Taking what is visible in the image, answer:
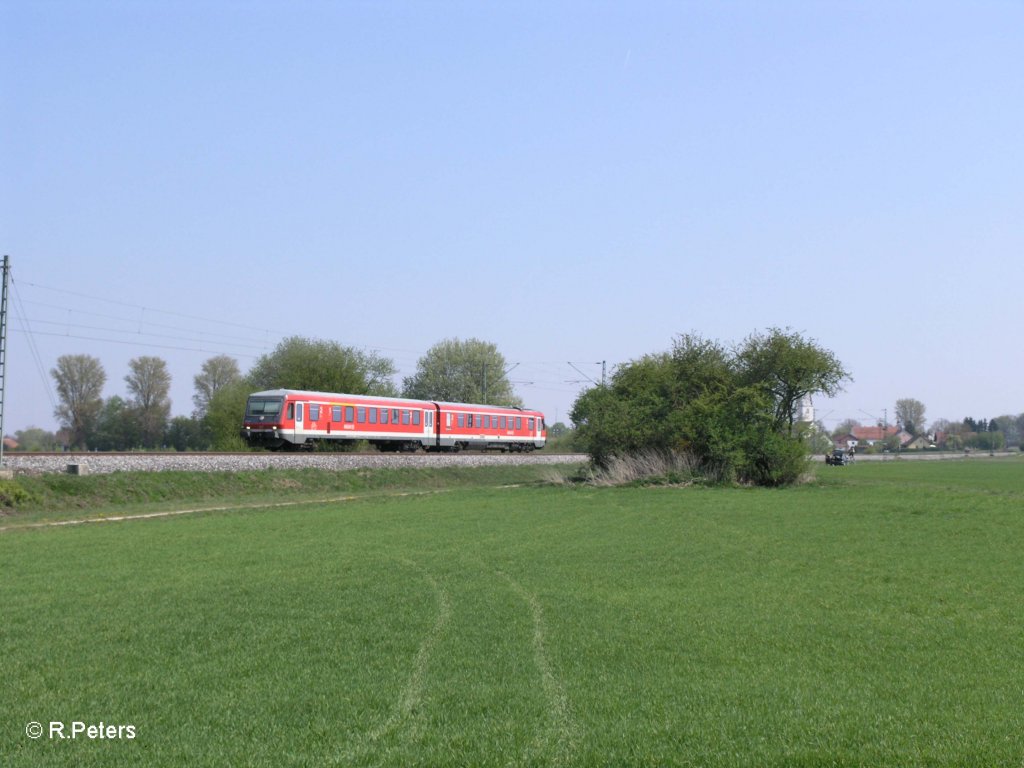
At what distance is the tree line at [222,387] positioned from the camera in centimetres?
6950

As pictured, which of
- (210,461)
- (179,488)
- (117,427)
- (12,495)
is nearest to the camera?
(12,495)

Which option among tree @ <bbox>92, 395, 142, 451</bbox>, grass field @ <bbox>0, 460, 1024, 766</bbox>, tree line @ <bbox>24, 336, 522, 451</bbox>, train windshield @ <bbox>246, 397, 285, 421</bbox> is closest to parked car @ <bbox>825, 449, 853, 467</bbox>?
tree line @ <bbox>24, 336, 522, 451</bbox>

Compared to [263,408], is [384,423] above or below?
below

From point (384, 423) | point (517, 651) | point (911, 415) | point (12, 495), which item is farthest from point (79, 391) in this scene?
point (911, 415)

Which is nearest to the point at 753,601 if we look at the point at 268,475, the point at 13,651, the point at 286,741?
the point at 286,741

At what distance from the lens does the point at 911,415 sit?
188125 mm

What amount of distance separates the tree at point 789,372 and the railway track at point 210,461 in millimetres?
14976

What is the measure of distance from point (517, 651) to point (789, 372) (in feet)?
110

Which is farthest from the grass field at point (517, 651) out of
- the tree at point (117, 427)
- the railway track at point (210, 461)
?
the tree at point (117, 427)

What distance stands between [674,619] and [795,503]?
738 inches

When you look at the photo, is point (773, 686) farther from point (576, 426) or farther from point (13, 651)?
point (576, 426)

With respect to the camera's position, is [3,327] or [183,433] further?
[183,433]

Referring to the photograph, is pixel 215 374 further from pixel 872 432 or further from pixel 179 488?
pixel 872 432

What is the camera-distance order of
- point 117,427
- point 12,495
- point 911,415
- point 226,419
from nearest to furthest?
point 12,495 → point 226,419 → point 117,427 → point 911,415
